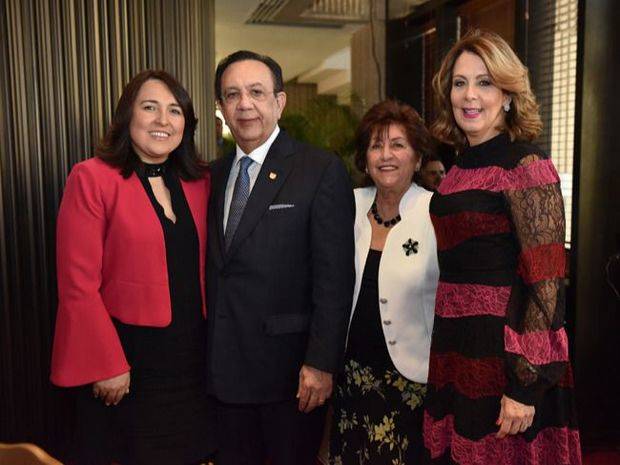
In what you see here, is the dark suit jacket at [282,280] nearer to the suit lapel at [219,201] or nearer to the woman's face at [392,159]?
the suit lapel at [219,201]

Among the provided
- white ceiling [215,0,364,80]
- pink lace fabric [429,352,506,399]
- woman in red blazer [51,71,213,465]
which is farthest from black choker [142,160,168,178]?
white ceiling [215,0,364,80]

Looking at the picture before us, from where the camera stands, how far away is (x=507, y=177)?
5.20 ft

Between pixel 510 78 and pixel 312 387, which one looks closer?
pixel 510 78

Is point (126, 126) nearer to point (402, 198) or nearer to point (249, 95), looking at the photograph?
point (249, 95)

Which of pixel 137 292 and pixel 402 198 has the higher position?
pixel 402 198

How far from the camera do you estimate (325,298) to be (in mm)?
1864

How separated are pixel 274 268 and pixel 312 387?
0.36 meters

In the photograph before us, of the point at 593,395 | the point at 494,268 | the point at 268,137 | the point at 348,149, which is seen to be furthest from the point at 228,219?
the point at 348,149

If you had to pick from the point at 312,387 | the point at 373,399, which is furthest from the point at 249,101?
the point at 373,399

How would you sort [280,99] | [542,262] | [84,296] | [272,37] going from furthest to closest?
[272,37] < [280,99] < [84,296] < [542,262]

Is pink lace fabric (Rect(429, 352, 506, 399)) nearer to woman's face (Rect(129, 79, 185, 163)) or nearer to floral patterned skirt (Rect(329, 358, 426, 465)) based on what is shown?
floral patterned skirt (Rect(329, 358, 426, 465))

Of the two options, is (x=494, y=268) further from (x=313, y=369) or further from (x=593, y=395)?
(x=593, y=395)

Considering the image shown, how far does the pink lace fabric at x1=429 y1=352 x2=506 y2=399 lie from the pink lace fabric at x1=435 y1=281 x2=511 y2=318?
0.12 meters

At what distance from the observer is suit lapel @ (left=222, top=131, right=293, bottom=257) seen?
1864mm
